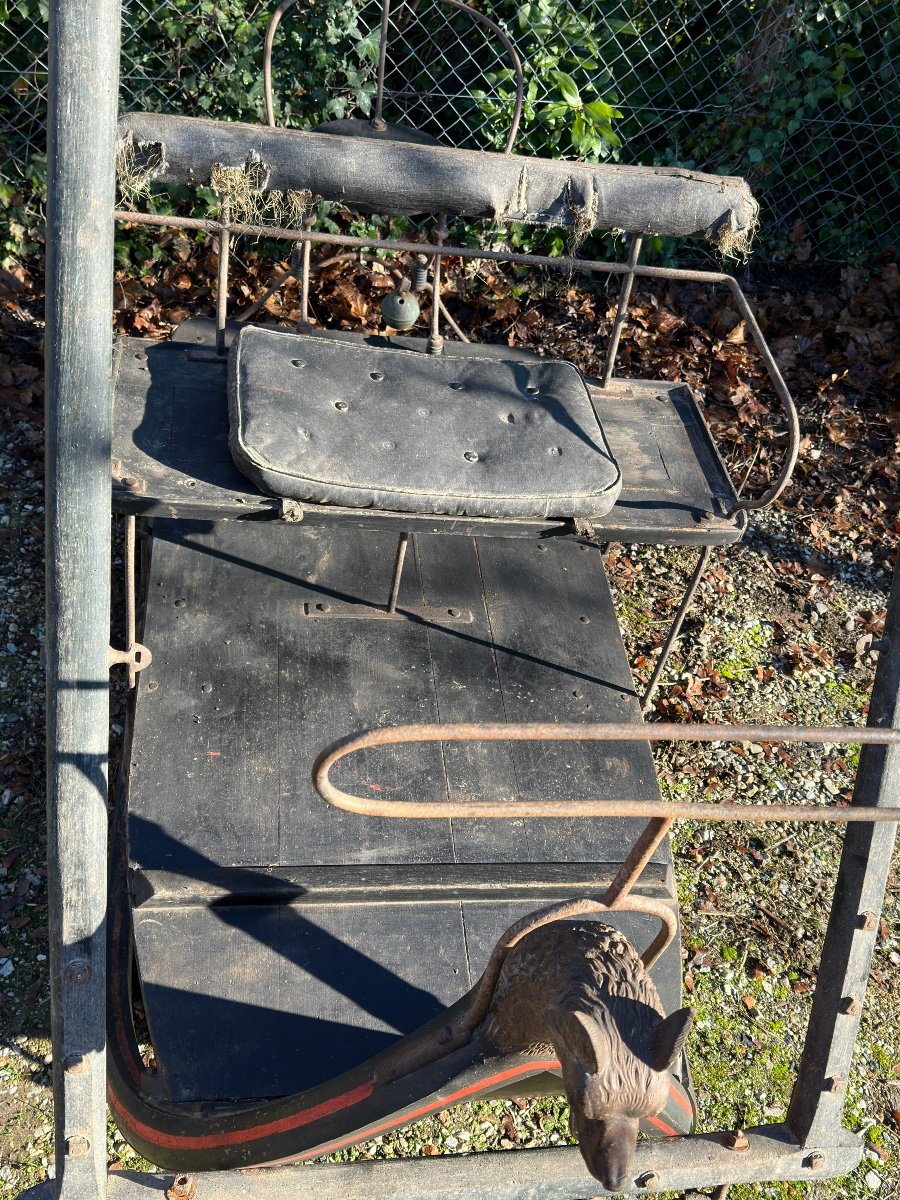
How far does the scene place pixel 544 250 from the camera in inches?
261

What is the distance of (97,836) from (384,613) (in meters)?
2.16

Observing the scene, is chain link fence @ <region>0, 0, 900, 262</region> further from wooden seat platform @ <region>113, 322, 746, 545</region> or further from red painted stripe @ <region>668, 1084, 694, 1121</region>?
red painted stripe @ <region>668, 1084, 694, 1121</region>

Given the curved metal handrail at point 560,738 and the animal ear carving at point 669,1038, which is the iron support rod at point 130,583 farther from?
the animal ear carving at point 669,1038

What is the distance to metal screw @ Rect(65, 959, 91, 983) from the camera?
5.79ft

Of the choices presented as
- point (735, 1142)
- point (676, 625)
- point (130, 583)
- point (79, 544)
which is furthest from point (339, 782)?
point (79, 544)

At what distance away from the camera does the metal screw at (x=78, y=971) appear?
69.4 inches

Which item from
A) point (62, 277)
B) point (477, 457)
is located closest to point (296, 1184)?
point (62, 277)

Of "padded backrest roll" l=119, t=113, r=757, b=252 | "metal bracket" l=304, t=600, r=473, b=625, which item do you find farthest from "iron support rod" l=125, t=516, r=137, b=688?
"padded backrest roll" l=119, t=113, r=757, b=252

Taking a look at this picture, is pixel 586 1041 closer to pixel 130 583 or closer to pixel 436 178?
pixel 130 583

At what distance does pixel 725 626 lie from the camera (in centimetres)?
515

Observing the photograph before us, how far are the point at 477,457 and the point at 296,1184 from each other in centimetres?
216

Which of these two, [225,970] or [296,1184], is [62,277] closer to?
[296,1184]

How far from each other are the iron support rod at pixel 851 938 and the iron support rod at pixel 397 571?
1.79m

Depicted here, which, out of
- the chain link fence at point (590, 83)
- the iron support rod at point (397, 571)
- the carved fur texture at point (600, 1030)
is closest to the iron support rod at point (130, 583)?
the iron support rod at point (397, 571)
